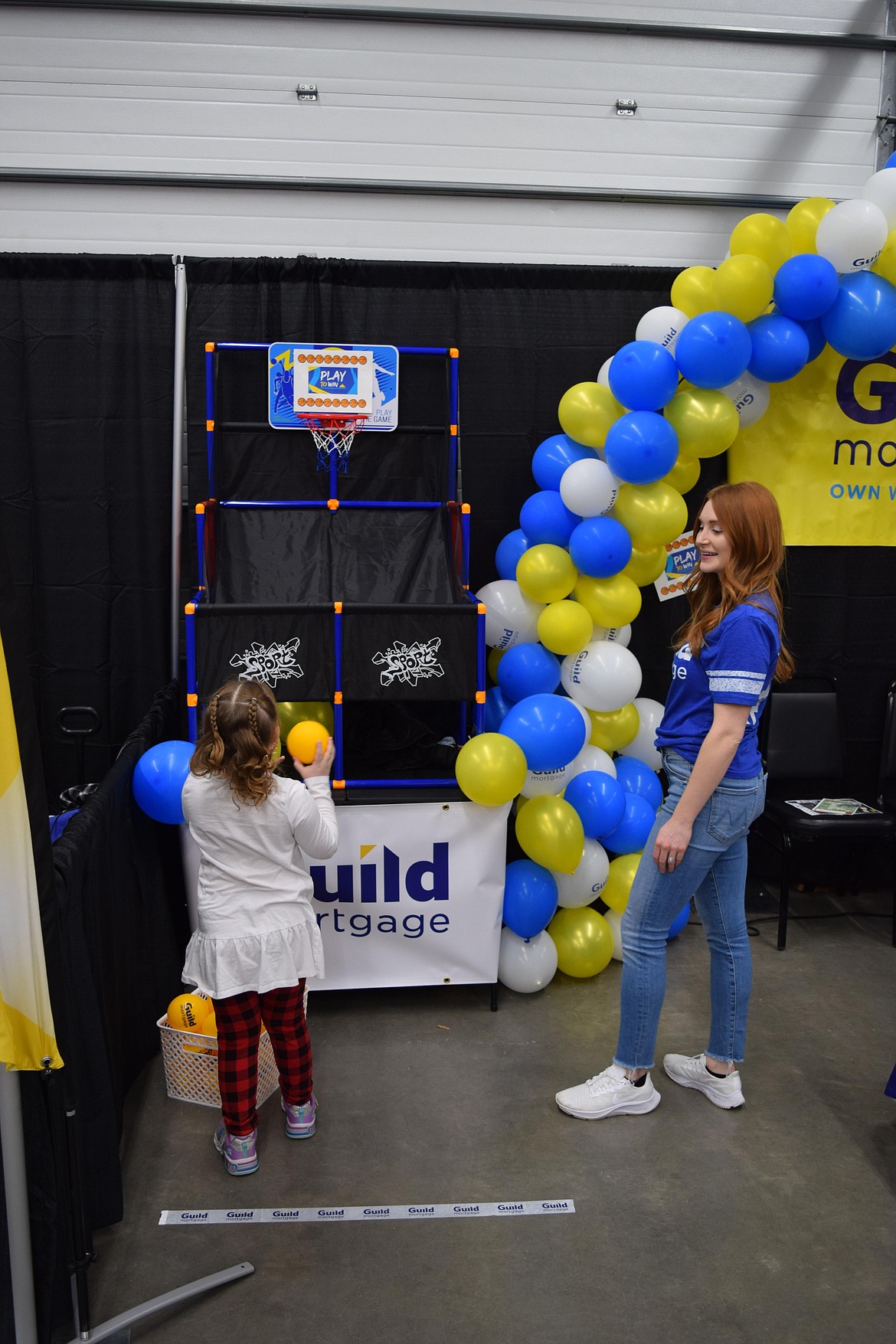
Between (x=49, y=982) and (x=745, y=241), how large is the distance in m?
2.88

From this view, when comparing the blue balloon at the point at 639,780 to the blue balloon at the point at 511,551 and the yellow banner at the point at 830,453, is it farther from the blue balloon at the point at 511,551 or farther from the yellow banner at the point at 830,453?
the yellow banner at the point at 830,453

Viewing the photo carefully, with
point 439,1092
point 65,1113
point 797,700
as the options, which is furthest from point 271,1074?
point 797,700

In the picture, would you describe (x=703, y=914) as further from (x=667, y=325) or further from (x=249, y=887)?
(x=667, y=325)

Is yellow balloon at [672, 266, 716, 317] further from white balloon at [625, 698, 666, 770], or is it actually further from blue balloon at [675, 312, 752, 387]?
white balloon at [625, 698, 666, 770]

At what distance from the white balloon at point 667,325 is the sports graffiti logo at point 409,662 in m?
1.24

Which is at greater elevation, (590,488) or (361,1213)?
(590,488)

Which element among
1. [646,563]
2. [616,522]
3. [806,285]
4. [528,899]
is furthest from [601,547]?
→ [528,899]

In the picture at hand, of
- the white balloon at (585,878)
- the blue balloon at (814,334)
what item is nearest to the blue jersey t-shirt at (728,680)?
the white balloon at (585,878)

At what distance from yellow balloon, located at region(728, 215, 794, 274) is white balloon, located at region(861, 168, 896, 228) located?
31cm

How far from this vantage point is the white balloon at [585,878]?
3.34 metres

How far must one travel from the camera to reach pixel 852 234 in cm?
315

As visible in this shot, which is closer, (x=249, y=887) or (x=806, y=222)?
(x=249, y=887)

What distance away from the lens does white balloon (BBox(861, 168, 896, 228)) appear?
3244 millimetres

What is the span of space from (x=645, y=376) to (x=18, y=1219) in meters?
2.71
